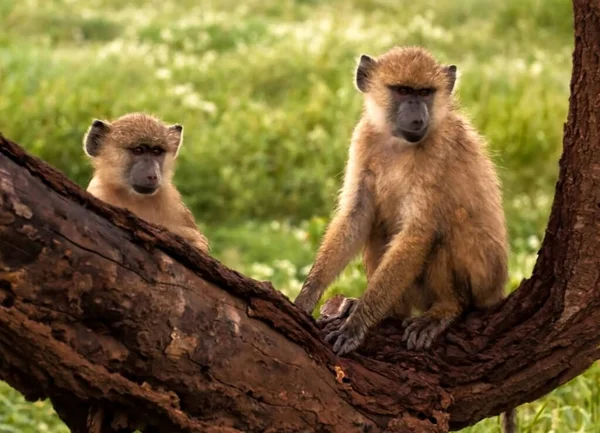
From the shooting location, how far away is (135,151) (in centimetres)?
530

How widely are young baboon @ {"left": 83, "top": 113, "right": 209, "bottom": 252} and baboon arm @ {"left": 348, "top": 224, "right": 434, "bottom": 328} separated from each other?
95 cm

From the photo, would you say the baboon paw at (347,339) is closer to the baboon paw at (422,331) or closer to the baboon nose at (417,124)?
the baboon paw at (422,331)

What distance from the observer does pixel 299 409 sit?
12.0 ft

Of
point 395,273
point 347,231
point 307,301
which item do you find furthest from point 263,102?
point 395,273

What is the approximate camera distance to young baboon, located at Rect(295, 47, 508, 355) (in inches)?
179

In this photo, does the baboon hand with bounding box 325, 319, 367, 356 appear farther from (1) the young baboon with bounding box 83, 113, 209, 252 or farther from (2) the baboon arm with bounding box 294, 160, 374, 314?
(1) the young baboon with bounding box 83, 113, 209, 252

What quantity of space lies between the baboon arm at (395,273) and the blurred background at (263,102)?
7.96ft

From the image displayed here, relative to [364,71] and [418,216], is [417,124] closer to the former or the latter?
[418,216]

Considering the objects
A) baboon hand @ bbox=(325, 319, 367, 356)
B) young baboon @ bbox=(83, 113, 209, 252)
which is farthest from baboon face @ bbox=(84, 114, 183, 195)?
baboon hand @ bbox=(325, 319, 367, 356)

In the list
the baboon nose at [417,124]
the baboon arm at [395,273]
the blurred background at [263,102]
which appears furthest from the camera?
the blurred background at [263,102]

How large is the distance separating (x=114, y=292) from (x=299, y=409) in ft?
2.71

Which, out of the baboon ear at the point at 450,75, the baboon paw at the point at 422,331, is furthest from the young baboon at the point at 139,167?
the baboon ear at the point at 450,75

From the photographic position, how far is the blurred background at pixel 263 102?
1018cm

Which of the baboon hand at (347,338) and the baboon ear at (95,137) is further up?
the baboon ear at (95,137)
